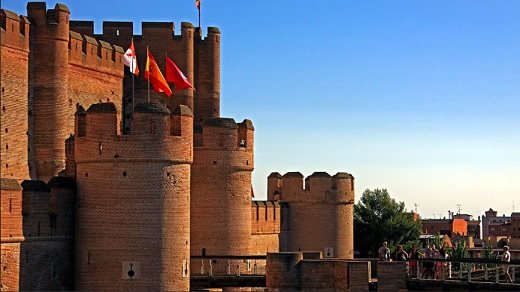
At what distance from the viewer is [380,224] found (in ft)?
205

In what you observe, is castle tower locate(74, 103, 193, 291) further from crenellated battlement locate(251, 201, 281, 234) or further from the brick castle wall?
crenellated battlement locate(251, 201, 281, 234)

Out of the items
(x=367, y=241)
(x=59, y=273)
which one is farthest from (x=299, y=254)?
(x=367, y=241)

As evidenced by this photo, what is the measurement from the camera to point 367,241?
61.4m

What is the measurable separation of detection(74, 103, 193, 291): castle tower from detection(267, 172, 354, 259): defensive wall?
52.7 ft

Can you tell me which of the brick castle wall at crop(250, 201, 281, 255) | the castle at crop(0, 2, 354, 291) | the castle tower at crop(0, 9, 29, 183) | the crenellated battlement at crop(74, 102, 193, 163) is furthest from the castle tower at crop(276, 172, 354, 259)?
the castle tower at crop(0, 9, 29, 183)

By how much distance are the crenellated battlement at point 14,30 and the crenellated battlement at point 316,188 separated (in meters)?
18.1

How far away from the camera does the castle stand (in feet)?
107

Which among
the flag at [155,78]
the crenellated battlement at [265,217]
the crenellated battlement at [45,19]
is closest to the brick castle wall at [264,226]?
the crenellated battlement at [265,217]

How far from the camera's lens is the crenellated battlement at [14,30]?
33594mm

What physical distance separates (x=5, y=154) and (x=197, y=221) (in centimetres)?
847

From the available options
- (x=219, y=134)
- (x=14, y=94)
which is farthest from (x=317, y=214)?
(x=14, y=94)

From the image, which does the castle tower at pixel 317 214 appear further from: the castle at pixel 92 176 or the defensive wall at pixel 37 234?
the defensive wall at pixel 37 234

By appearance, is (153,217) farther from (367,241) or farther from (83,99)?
(367,241)

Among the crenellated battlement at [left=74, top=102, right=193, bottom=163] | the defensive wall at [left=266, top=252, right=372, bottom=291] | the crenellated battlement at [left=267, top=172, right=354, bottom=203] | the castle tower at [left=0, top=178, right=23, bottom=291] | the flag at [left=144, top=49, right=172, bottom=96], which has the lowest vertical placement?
the defensive wall at [left=266, top=252, right=372, bottom=291]
